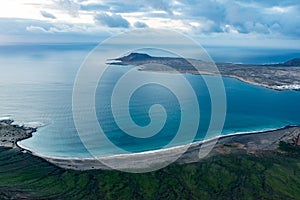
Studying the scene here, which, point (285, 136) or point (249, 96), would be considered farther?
point (249, 96)

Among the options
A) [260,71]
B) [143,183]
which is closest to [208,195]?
[143,183]

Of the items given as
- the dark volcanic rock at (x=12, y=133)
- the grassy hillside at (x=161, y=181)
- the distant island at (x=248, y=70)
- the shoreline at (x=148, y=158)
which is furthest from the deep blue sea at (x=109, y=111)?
the grassy hillside at (x=161, y=181)

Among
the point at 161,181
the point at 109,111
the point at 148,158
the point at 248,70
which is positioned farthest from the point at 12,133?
the point at 248,70

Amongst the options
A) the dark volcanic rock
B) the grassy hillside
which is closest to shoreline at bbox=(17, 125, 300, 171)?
the grassy hillside

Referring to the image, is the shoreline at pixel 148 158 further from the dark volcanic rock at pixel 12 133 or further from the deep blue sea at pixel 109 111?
the dark volcanic rock at pixel 12 133

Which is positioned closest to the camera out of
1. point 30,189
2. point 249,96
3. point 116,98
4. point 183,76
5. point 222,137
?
point 30,189

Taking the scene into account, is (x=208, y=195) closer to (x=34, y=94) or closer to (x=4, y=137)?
(x=4, y=137)
